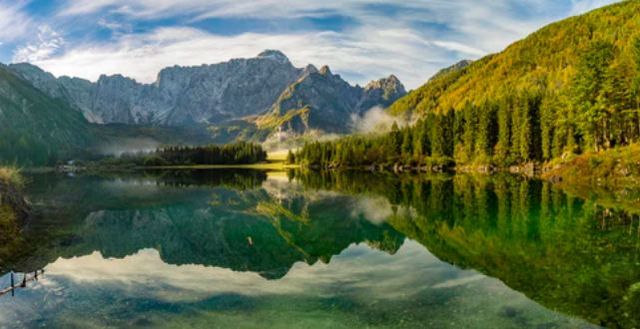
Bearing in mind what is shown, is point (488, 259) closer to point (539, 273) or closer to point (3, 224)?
point (539, 273)

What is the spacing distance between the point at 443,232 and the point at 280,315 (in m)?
24.4

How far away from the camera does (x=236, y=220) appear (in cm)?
5662

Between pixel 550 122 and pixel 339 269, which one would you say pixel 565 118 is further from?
pixel 339 269

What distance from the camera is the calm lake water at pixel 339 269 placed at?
21.0 metres

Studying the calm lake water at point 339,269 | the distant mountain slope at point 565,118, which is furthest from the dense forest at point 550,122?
the calm lake water at point 339,269

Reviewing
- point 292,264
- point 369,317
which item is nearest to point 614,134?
point 292,264

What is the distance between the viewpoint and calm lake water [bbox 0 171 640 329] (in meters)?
21.0

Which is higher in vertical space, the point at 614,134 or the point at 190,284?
the point at 614,134

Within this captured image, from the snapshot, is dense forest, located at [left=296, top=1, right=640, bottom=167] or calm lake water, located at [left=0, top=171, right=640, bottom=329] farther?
dense forest, located at [left=296, top=1, right=640, bottom=167]

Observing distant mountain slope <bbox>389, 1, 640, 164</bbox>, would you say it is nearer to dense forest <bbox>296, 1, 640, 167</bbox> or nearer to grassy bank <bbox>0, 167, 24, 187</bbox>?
dense forest <bbox>296, 1, 640, 167</bbox>

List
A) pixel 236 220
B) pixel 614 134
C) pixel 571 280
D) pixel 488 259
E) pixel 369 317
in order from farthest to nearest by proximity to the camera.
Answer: pixel 614 134
pixel 236 220
pixel 488 259
pixel 571 280
pixel 369 317

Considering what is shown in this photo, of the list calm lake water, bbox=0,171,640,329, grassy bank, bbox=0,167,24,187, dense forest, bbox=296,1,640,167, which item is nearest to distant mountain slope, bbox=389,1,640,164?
dense forest, bbox=296,1,640,167

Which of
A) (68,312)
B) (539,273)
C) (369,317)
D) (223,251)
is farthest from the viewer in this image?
(223,251)

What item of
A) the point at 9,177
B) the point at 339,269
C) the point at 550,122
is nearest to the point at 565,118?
the point at 550,122
